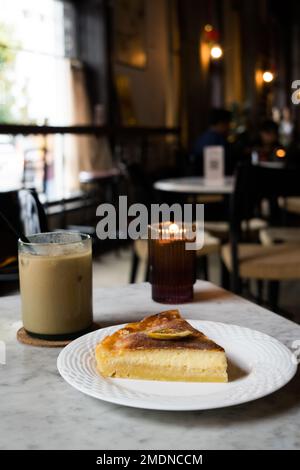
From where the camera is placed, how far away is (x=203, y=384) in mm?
715

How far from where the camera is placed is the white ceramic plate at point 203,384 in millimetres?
651

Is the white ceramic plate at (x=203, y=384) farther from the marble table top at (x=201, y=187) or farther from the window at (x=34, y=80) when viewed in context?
the window at (x=34, y=80)

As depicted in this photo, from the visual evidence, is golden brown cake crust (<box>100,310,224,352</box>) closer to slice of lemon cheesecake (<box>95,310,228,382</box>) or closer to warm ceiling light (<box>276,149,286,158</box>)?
slice of lemon cheesecake (<box>95,310,228,382</box>)

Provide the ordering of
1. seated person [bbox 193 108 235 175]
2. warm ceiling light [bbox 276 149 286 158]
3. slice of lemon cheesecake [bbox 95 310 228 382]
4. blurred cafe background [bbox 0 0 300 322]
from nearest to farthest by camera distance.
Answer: slice of lemon cheesecake [bbox 95 310 228 382]
blurred cafe background [bbox 0 0 300 322]
seated person [bbox 193 108 235 175]
warm ceiling light [bbox 276 149 286 158]

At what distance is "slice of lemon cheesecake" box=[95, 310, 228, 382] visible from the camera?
72 cm

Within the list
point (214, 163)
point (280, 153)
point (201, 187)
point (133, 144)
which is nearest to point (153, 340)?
point (201, 187)

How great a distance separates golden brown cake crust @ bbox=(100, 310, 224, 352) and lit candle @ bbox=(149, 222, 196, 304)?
295 mm

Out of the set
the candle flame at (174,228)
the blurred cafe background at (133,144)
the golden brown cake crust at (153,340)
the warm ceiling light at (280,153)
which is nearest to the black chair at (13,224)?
the blurred cafe background at (133,144)

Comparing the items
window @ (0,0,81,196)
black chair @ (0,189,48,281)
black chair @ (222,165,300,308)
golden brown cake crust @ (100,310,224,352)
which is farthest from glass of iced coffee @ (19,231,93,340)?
window @ (0,0,81,196)

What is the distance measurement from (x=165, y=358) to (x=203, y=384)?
57mm

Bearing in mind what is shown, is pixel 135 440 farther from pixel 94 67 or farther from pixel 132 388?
pixel 94 67

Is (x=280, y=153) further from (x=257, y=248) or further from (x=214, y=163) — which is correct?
(x=257, y=248)

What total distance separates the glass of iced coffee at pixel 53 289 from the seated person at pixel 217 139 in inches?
150

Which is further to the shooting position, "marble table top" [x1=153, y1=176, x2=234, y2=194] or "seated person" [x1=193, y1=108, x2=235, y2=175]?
"seated person" [x1=193, y1=108, x2=235, y2=175]
